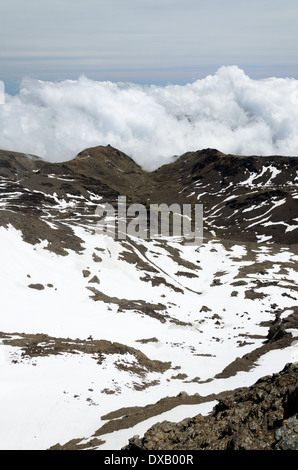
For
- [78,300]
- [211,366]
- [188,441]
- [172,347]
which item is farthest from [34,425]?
[78,300]

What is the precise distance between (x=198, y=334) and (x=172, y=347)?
9.59 meters

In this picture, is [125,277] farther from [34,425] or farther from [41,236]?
[34,425]

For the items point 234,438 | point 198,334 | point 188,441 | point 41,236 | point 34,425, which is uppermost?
point 41,236

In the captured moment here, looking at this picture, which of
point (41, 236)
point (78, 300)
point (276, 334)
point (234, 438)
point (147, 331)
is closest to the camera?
point (234, 438)

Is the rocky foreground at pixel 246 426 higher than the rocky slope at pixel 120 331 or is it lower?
higher

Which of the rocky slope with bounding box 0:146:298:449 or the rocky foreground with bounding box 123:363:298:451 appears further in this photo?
the rocky slope with bounding box 0:146:298:449

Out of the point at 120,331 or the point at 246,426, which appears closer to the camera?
the point at 246,426

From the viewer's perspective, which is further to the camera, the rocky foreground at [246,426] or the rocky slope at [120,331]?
the rocky slope at [120,331]

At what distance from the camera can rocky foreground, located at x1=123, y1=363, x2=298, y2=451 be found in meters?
13.3

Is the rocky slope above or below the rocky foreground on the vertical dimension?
below

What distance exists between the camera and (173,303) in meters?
74.0

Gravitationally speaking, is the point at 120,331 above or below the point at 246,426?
below

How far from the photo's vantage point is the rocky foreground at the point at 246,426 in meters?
13.3

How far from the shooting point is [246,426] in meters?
14.9
